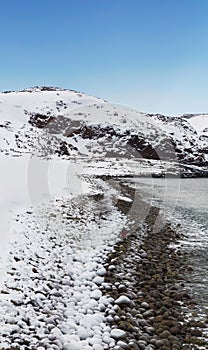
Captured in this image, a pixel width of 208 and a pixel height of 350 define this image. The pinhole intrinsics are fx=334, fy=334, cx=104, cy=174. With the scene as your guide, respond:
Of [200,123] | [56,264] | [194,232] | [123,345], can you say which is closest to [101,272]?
[56,264]

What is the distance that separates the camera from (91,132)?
92.3 meters

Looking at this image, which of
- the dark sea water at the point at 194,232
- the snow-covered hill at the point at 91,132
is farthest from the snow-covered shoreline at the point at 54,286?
the snow-covered hill at the point at 91,132

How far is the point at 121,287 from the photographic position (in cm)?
900

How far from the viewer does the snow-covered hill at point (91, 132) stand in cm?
7769

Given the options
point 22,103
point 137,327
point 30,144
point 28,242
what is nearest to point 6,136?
point 30,144

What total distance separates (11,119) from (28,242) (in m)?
80.0

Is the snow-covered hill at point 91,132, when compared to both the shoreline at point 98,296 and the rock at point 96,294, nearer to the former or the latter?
the shoreline at point 98,296

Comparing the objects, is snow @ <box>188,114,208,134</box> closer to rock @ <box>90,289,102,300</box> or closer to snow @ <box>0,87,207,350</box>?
snow @ <box>0,87,207,350</box>

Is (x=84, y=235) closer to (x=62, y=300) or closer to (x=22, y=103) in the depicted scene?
(x=62, y=300)

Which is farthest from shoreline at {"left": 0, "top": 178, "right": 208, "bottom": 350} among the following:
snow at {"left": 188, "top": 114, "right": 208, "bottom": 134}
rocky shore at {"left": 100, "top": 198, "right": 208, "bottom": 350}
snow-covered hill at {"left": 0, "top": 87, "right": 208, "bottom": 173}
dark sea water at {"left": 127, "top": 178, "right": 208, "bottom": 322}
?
snow at {"left": 188, "top": 114, "right": 208, "bottom": 134}

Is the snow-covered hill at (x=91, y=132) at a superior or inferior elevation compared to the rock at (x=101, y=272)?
superior

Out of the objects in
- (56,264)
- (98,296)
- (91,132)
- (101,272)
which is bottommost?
(98,296)

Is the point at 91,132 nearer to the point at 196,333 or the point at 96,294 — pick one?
the point at 96,294

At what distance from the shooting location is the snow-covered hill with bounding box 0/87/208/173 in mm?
77688
